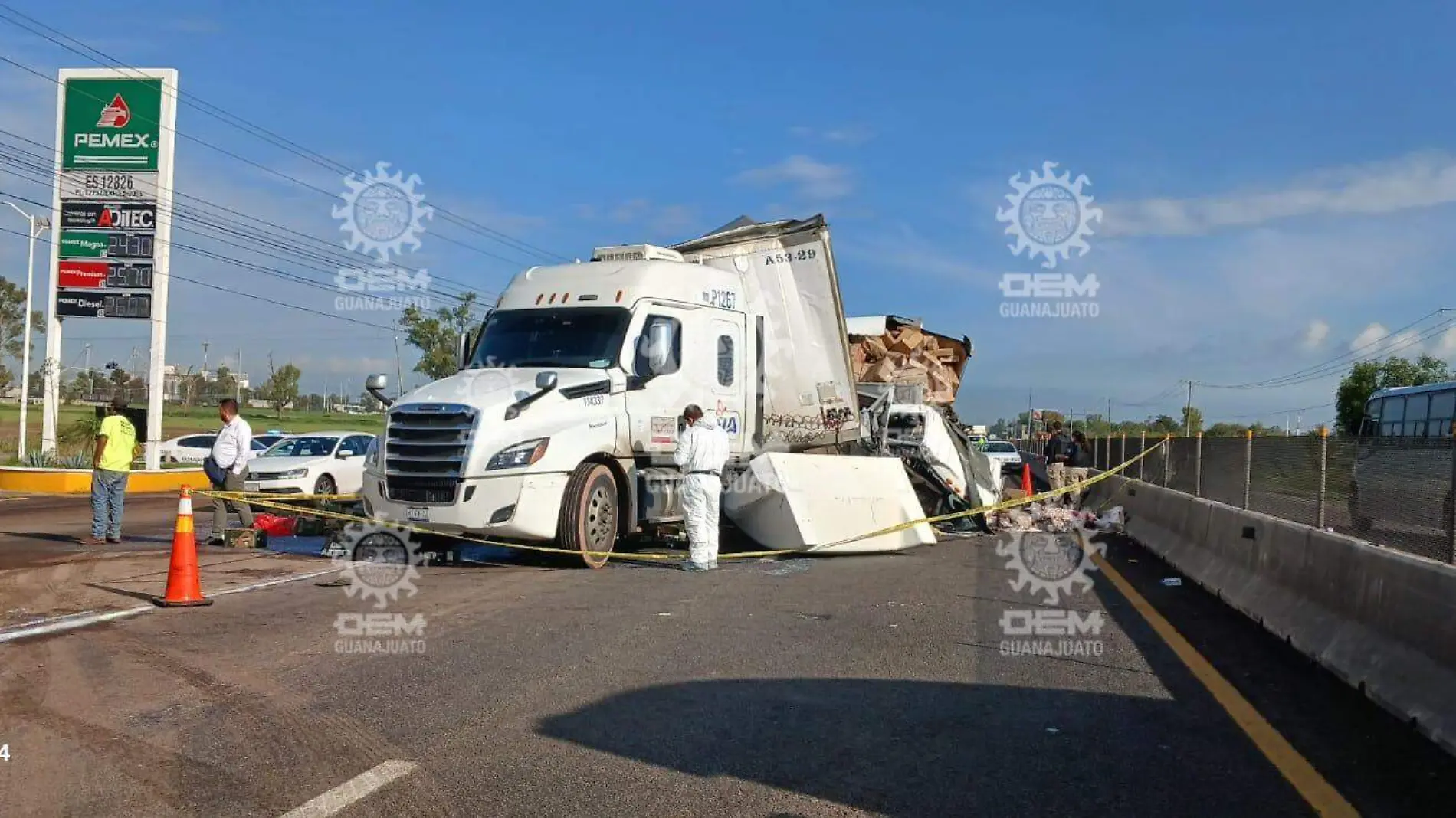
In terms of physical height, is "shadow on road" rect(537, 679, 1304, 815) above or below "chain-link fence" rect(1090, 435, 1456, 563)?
below

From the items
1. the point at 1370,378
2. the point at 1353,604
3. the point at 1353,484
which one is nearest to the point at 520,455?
the point at 1353,604

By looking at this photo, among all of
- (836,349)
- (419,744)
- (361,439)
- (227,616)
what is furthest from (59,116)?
(419,744)

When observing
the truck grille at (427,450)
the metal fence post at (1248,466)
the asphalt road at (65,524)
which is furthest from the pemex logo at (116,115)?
the metal fence post at (1248,466)

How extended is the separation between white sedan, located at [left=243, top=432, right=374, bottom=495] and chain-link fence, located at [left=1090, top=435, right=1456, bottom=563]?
42.0 feet

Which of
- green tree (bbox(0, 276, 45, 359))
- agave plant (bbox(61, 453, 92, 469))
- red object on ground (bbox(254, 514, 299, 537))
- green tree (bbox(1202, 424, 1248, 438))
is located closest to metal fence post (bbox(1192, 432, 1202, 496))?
green tree (bbox(1202, 424, 1248, 438))

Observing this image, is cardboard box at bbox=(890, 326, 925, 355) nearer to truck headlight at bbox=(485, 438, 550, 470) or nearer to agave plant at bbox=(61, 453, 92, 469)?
→ truck headlight at bbox=(485, 438, 550, 470)

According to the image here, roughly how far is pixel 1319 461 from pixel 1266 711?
4.81 metres

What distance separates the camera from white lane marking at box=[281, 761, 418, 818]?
4332 mm

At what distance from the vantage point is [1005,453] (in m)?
34.5

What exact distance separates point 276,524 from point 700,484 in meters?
6.56

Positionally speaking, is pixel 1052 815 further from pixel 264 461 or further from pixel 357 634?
pixel 264 461

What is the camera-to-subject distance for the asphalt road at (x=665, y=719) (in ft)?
15.2

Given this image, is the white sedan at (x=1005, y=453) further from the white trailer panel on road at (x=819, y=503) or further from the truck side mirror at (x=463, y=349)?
the truck side mirror at (x=463, y=349)

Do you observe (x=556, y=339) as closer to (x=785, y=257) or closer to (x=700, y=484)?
(x=700, y=484)
